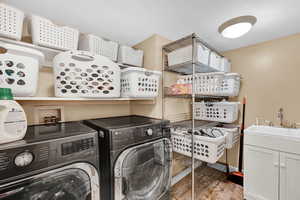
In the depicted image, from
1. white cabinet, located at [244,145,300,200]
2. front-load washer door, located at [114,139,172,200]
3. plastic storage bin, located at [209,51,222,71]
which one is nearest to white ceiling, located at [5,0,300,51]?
plastic storage bin, located at [209,51,222,71]

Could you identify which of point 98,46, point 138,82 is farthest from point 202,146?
point 98,46

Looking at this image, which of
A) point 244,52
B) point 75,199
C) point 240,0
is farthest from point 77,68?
point 244,52

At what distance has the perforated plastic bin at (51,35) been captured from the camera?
0.99 metres

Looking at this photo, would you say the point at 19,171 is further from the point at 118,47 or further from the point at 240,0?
the point at 240,0

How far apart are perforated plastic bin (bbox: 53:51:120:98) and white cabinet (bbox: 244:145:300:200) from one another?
6.05 feet

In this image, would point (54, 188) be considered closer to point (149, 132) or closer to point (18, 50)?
point (149, 132)

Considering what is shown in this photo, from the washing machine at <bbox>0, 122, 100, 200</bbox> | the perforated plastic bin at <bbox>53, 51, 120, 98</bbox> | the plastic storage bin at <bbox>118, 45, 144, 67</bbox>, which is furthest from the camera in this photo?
the plastic storage bin at <bbox>118, 45, 144, 67</bbox>

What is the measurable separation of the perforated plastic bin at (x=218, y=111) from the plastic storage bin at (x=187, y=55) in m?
0.74

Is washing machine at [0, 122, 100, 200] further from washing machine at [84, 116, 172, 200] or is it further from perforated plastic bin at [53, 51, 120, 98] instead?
perforated plastic bin at [53, 51, 120, 98]

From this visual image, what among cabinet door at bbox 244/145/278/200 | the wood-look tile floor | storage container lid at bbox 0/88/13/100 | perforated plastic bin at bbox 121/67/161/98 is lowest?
the wood-look tile floor

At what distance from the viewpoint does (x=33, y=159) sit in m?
0.65

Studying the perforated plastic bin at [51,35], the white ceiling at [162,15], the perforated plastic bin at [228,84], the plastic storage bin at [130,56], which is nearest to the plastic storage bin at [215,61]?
the perforated plastic bin at [228,84]

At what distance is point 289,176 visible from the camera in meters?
1.27

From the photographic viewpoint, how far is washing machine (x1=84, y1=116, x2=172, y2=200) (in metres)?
0.91
